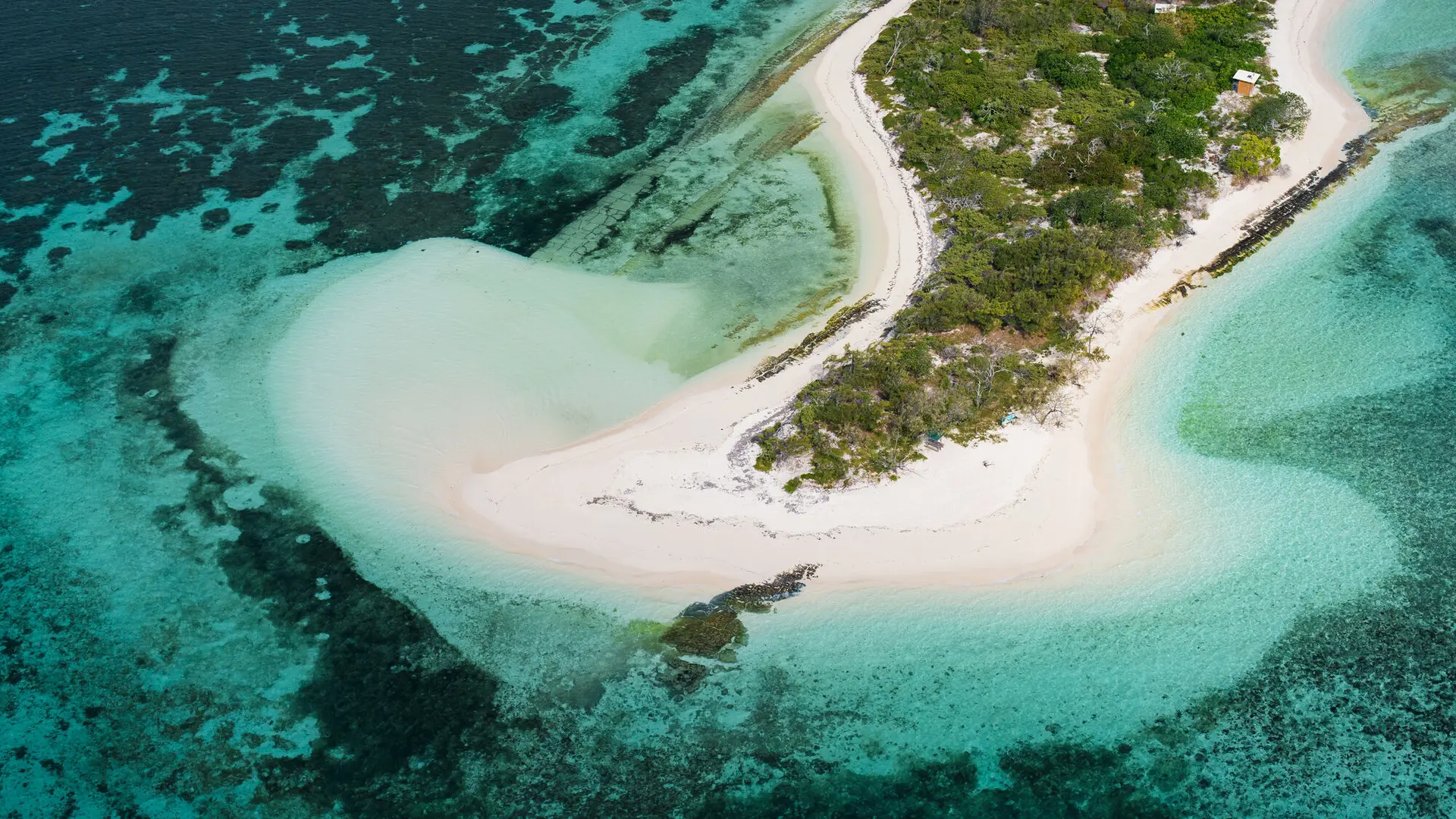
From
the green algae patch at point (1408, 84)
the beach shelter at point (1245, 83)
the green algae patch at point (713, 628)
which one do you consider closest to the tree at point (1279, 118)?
the beach shelter at point (1245, 83)

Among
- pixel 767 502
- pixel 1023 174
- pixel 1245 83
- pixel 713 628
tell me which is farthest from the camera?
pixel 1245 83

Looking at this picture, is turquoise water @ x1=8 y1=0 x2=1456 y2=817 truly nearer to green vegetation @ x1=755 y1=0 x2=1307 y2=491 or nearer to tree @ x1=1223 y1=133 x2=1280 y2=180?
green vegetation @ x1=755 y1=0 x2=1307 y2=491

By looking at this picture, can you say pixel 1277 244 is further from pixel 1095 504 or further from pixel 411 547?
pixel 411 547

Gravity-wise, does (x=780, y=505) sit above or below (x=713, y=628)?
above

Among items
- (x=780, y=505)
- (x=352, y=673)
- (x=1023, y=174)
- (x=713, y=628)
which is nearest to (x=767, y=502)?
(x=780, y=505)

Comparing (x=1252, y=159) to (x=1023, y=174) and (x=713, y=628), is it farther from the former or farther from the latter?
(x=713, y=628)

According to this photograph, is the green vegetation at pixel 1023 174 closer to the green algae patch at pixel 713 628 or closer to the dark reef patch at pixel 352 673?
the green algae patch at pixel 713 628

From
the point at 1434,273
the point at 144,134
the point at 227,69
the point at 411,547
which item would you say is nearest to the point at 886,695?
the point at 411,547
